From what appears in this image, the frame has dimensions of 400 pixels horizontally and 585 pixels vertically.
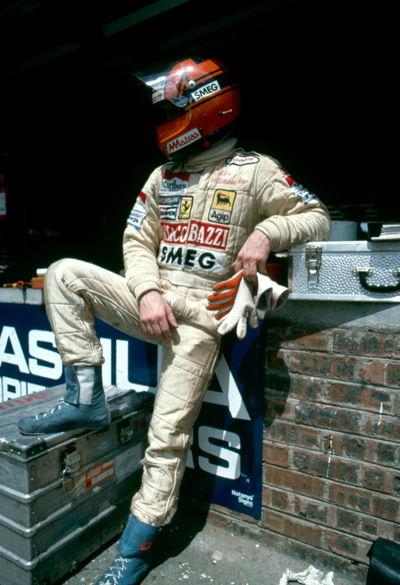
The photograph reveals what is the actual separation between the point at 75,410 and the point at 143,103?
3375 millimetres

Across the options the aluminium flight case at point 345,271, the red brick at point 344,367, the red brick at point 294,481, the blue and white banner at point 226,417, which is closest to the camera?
the aluminium flight case at point 345,271

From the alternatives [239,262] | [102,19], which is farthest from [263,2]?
[239,262]

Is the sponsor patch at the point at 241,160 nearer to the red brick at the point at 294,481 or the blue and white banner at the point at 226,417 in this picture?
the blue and white banner at the point at 226,417

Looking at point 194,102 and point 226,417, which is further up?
point 194,102

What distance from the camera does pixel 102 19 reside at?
285cm

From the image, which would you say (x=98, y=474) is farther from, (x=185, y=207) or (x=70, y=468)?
(x=185, y=207)

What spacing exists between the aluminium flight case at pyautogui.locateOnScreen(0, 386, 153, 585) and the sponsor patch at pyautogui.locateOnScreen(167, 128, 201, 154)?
1300 mm

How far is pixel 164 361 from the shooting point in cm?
189

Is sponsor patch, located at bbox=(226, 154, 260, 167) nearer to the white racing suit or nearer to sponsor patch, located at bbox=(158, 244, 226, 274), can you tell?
the white racing suit

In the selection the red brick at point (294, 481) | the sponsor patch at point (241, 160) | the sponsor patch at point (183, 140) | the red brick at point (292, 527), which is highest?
the sponsor patch at point (183, 140)

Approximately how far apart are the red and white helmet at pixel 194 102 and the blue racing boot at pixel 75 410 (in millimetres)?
1108

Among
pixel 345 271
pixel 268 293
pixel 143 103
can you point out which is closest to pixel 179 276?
pixel 268 293

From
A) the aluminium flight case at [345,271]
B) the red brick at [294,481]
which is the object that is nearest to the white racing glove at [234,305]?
the aluminium flight case at [345,271]

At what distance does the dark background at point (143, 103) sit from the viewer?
9.28ft
